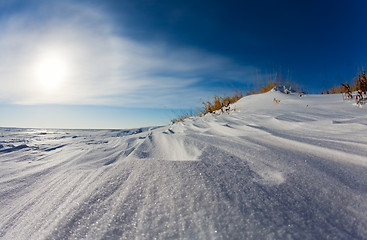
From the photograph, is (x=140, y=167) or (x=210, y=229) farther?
(x=140, y=167)

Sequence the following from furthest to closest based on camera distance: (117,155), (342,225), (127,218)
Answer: (117,155)
(127,218)
(342,225)

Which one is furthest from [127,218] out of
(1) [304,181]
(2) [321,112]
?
(2) [321,112]

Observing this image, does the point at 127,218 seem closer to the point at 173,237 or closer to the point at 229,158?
the point at 173,237

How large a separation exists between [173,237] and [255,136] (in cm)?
120

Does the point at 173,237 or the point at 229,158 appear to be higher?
the point at 229,158

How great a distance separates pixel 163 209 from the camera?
28.2 inches

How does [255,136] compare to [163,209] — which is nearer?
[163,209]

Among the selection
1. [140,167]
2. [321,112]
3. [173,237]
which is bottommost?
[173,237]

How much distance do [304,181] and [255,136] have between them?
2.53ft

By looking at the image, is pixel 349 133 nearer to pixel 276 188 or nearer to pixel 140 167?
pixel 276 188

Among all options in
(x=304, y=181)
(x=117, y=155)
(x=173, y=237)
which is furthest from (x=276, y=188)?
(x=117, y=155)

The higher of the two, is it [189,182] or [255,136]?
Result: [255,136]

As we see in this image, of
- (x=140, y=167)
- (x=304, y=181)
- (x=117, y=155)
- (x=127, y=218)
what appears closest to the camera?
(x=127, y=218)

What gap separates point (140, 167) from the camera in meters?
1.10
